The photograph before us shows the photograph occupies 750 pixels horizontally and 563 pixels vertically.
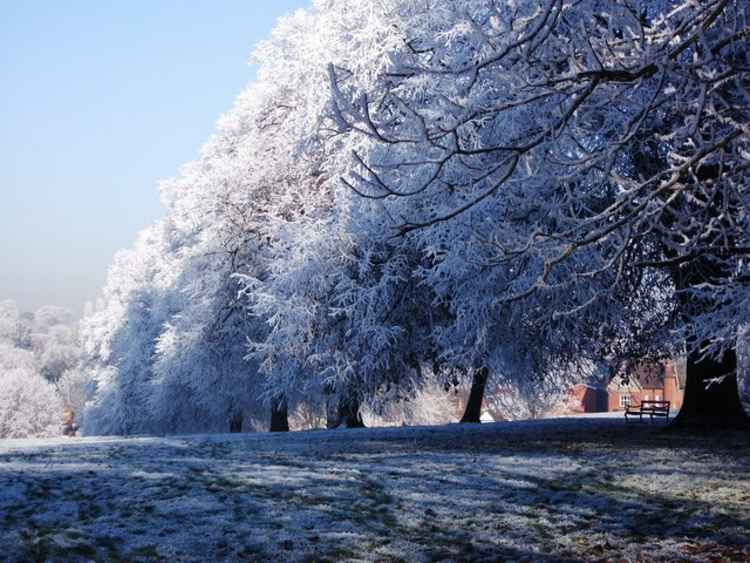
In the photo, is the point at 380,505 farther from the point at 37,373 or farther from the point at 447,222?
the point at 37,373

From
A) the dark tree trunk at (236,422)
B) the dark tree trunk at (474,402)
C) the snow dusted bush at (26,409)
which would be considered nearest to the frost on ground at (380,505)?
the dark tree trunk at (474,402)

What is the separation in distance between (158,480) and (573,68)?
7.25m

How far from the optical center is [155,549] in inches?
299

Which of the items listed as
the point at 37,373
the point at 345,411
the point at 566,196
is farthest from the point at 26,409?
the point at 566,196

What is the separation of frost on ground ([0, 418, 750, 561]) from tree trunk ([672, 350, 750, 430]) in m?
3.69

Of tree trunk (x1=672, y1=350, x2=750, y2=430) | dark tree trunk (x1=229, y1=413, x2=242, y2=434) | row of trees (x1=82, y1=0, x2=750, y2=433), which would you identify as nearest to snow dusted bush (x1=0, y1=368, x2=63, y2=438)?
dark tree trunk (x1=229, y1=413, x2=242, y2=434)

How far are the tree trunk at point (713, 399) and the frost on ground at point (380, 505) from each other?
3.69 m

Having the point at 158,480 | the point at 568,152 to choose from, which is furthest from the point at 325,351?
the point at 158,480

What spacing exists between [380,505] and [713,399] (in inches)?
450

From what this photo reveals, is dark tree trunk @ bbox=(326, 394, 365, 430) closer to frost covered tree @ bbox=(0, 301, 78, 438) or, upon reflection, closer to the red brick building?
frost covered tree @ bbox=(0, 301, 78, 438)

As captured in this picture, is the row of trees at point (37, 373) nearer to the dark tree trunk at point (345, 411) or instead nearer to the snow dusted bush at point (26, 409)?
the snow dusted bush at point (26, 409)

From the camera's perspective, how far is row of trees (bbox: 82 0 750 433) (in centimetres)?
1000

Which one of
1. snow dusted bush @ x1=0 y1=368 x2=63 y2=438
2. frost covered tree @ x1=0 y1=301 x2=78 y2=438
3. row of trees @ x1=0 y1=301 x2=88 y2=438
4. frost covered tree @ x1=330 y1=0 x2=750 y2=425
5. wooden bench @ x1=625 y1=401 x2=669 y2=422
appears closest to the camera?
frost covered tree @ x1=330 y1=0 x2=750 y2=425

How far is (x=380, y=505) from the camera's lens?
9484mm
